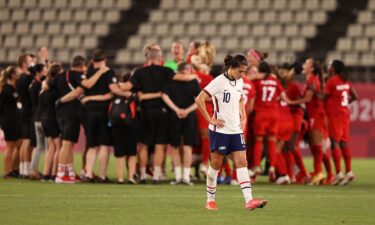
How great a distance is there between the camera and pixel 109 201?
13453 mm

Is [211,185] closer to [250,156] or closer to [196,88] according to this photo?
[196,88]

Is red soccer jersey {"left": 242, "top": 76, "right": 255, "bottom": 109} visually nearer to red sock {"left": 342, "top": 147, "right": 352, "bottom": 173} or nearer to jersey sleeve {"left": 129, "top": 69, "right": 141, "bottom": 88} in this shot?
jersey sleeve {"left": 129, "top": 69, "right": 141, "bottom": 88}

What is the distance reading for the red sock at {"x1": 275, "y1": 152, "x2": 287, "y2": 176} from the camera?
18984 millimetres

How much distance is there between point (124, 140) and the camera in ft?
58.2

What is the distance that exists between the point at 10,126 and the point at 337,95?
6.22m

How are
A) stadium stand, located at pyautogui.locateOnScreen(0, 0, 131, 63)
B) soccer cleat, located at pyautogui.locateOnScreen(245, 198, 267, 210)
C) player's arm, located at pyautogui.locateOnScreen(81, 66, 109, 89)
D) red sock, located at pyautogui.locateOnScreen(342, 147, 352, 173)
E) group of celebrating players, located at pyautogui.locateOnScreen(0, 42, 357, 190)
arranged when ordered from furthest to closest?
stadium stand, located at pyautogui.locateOnScreen(0, 0, 131, 63) < red sock, located at pyautogui.locateOnScreen(342, 147, 352, 173) < group of celebrating players, located at pyautogui.locateOnScreen(0, 42, 357, 190) < player's arm, located at pyautogui.locateOnScreen(81, 66, 109, 89) < soccer cleat, located at pyautogui.locateOnScreen(245, 198, 267, 210)

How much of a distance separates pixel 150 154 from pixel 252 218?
27.2 feet

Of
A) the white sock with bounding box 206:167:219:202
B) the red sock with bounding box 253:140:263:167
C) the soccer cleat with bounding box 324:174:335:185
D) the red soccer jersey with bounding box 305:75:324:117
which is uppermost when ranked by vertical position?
the red soccer jersey with bounding box 305:75:324:117

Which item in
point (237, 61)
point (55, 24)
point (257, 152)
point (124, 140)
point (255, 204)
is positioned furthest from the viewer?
point (55, 24)

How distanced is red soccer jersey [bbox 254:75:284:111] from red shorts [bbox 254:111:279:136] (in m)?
0.12

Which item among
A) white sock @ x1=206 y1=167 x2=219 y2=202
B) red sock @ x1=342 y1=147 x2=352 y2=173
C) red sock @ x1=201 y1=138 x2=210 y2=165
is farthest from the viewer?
red sock @ x1=201 y1=138 x2=210 y2=165

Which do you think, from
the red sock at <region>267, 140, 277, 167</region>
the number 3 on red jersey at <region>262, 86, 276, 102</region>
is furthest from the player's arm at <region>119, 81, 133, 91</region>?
the red sock at <region>267, 140, 277, 167</region>

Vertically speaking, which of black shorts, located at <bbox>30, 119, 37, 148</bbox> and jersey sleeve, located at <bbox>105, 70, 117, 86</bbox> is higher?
jersey sleeve, located at <bbox>105, 70, 117, 86</bbox>

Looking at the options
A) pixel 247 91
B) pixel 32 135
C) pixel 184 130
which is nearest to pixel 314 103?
pixel 247 91
